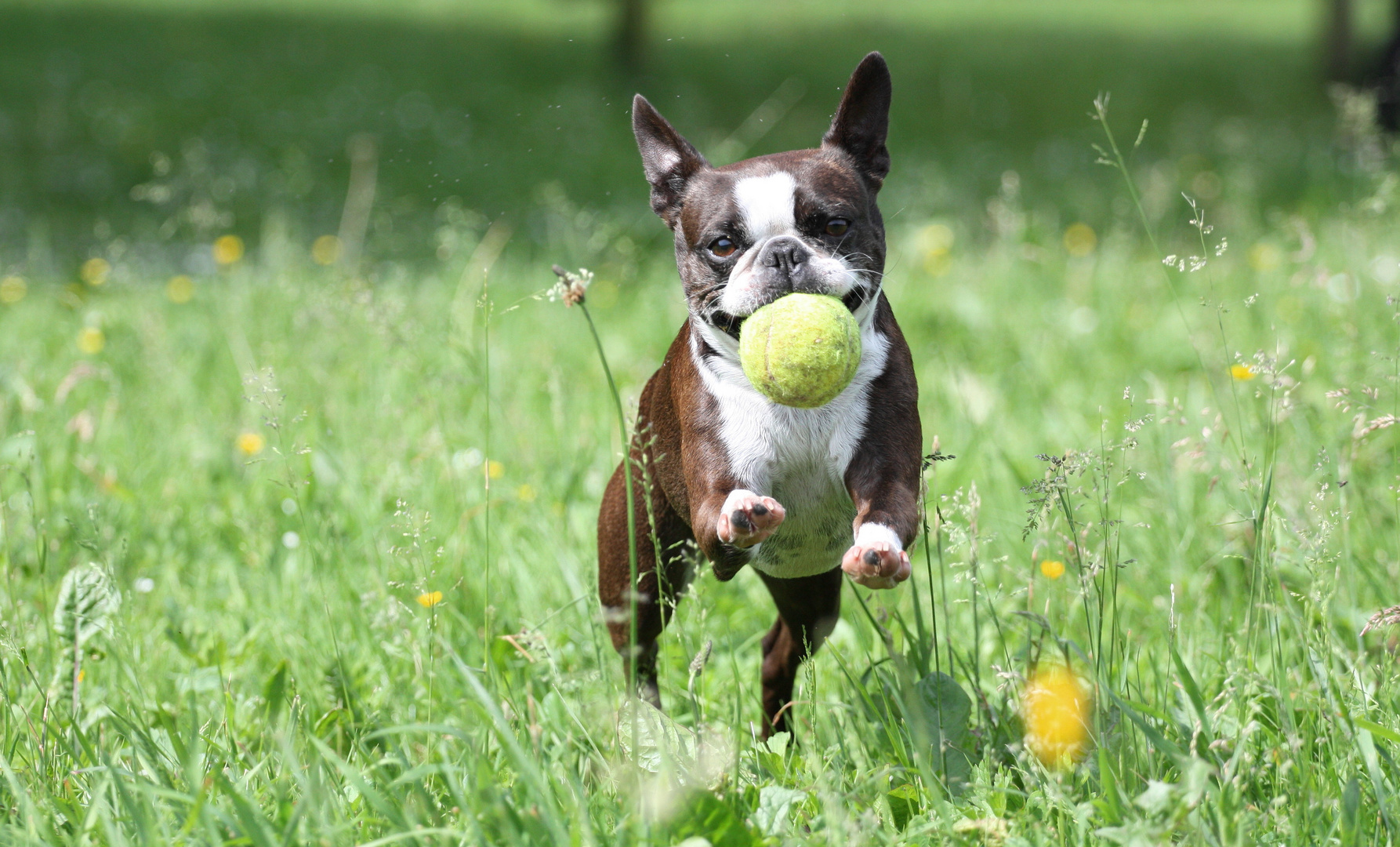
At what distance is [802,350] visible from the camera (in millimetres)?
1590

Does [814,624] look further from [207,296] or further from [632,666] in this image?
[207,296]

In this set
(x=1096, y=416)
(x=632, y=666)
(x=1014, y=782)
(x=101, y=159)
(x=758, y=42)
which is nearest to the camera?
(x=632, y=666)

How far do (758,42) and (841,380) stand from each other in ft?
57.1

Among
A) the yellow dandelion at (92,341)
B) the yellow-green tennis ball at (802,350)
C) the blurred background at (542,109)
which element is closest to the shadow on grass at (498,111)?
the blurred background at (542,109)

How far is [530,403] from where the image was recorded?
427cm

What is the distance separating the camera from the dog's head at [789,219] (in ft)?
5.59

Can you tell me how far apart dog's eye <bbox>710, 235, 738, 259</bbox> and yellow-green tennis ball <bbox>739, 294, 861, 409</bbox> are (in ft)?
0.58

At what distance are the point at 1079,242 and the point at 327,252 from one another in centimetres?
409

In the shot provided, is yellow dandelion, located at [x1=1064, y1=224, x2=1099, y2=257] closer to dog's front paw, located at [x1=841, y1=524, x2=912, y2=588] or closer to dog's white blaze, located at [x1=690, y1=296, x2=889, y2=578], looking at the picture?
dog's white blaze, located at [x1=690, y1=296, x2=889, y2=578]

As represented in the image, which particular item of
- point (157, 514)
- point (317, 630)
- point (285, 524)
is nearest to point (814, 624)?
point (317, 630)

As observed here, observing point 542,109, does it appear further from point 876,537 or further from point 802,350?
point 876,537

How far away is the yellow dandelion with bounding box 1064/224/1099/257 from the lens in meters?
6.21

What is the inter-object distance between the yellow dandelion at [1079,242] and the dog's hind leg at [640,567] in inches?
182

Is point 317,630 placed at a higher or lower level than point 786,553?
lower
